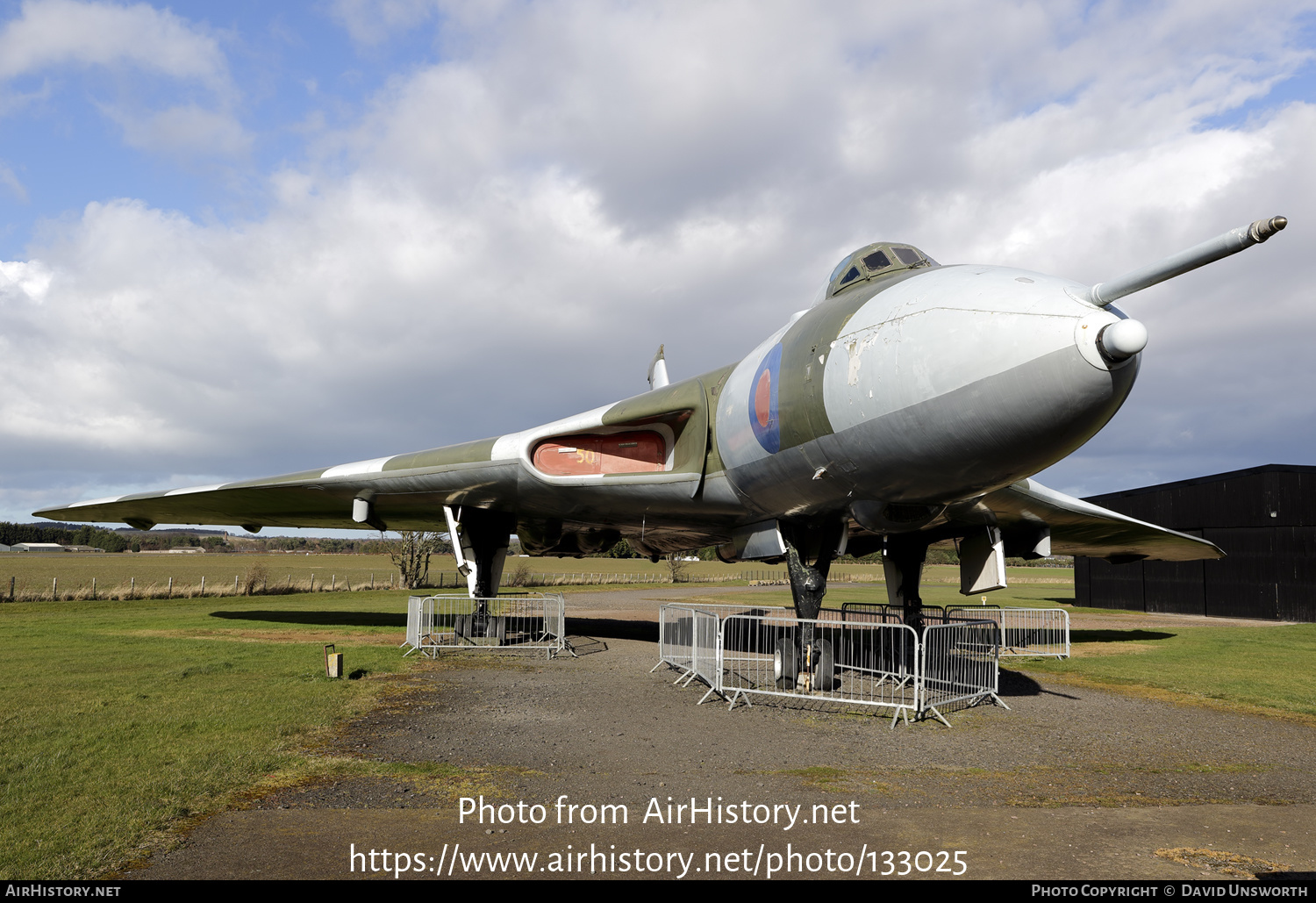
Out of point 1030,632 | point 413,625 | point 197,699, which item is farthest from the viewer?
point 1030,632

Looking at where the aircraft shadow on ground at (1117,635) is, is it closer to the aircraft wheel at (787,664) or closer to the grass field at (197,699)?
the grass field at (197,699)

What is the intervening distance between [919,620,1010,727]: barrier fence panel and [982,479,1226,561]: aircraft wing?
1.84m

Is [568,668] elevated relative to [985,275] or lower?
lower

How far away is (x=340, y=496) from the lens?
14.0 metres

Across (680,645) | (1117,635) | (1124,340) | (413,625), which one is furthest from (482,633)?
(1117,635)

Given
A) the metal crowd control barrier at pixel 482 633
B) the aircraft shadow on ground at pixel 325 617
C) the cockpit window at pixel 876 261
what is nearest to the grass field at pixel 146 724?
the metal crowd control barrier at pixel 482 633

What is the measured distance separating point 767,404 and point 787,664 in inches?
135

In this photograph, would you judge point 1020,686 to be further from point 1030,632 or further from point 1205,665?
point 1030,632

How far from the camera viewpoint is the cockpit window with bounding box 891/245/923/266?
7519 millimetres

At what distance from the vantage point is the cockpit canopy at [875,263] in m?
7.50
